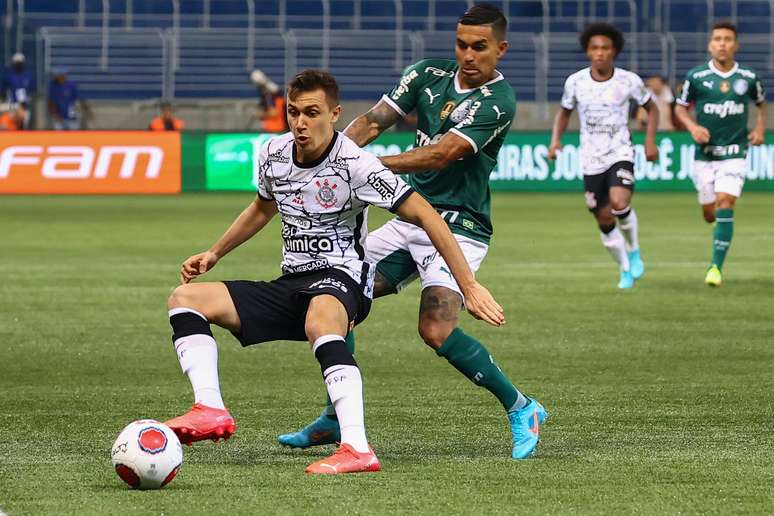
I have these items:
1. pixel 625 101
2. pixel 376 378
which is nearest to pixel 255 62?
pixel 625 101

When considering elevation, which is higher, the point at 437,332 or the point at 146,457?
the point at 437,332

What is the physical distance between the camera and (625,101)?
48.9 feet

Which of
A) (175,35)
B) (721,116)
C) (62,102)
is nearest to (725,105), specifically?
(721,116)

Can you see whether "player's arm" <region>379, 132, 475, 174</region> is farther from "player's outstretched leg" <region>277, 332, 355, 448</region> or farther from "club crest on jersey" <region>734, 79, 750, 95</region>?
"club crest on jersey" <region>734, 79, 750, 95</region>

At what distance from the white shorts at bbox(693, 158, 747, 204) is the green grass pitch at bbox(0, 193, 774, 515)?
0.81 meters

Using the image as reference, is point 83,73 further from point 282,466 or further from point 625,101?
point 282,466

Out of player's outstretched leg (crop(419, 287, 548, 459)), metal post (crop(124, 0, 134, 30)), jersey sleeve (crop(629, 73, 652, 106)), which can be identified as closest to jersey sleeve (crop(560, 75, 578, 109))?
jersey sleeve (crop(629, 73, 652, 106))

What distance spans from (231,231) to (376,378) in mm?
2390

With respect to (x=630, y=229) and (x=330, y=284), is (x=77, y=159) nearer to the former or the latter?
(x=630, y=229)

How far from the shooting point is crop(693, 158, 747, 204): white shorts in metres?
14.6

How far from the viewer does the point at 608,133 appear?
14.8 meters

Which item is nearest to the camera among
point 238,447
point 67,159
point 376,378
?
point 238,447

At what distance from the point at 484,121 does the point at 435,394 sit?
184 centimetres

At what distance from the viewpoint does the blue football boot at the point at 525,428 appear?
6504 millimetres
